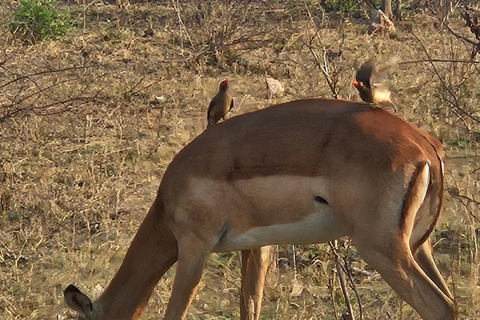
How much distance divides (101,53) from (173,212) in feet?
19.1

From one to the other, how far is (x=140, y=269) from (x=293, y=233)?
0.79 meters

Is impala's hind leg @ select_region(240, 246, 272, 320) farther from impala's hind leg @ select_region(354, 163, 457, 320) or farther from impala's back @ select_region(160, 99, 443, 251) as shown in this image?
impala's hind leg @ select_region(354, 163, 457, 320)

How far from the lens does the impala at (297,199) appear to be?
11.9 ft

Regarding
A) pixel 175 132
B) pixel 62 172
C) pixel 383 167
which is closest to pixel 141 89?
pixel 175 132

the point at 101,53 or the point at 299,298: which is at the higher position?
the point at 299,298

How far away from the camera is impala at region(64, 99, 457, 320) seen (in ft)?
11.9

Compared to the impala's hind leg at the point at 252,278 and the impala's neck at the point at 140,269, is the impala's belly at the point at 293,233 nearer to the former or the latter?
the impala's neck at the point at 140,269

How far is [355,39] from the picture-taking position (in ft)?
34.2

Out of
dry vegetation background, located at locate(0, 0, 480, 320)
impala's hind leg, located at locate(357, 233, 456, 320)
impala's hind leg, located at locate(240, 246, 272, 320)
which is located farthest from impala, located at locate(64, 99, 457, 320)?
dry vegetation background, located at locate(0, 0, 480, 320)

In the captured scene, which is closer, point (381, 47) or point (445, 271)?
point (445, 271)

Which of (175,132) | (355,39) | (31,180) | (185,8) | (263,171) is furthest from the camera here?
(185,8)

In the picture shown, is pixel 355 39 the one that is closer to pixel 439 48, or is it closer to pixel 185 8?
pixel 439 48

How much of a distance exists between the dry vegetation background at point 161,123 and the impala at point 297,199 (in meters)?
0.75

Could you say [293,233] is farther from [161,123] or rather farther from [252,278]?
[161,123]
